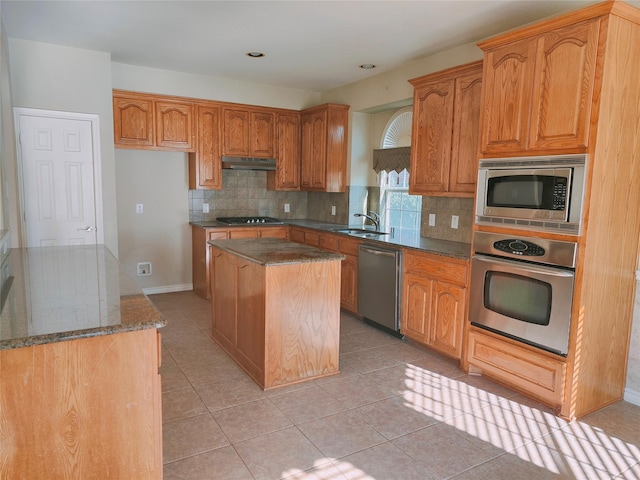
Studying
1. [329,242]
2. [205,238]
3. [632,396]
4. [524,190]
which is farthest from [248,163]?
[632,396]

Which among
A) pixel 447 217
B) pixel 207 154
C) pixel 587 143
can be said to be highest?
pixel 207 154

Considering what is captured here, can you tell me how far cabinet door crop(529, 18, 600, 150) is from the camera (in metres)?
2.39

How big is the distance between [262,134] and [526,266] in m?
3.77

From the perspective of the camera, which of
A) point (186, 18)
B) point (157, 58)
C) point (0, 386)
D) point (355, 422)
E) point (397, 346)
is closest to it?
point (0, 386)

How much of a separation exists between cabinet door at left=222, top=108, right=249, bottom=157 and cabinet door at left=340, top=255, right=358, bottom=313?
2.04 metres

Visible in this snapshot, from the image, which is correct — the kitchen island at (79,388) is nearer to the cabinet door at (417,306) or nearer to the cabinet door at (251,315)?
the cabinet door at (251,315)

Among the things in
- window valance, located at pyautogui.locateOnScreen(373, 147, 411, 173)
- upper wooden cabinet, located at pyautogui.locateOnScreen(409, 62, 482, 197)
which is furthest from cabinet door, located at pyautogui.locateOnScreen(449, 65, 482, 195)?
window valance, located at pyautogui.locateOnScreen(373, 147, 411, 173)

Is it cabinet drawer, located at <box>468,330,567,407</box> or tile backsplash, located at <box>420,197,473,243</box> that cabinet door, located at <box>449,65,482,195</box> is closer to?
tile backsplash, located at <box>420,197,473,243</box>

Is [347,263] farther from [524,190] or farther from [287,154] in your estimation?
[524,190]

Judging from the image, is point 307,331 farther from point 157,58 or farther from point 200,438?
point 157,58

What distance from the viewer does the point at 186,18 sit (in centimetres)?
326

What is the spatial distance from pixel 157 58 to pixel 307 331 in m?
3.30

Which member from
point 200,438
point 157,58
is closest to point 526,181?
point 200,438

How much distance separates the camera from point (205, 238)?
4.98m
